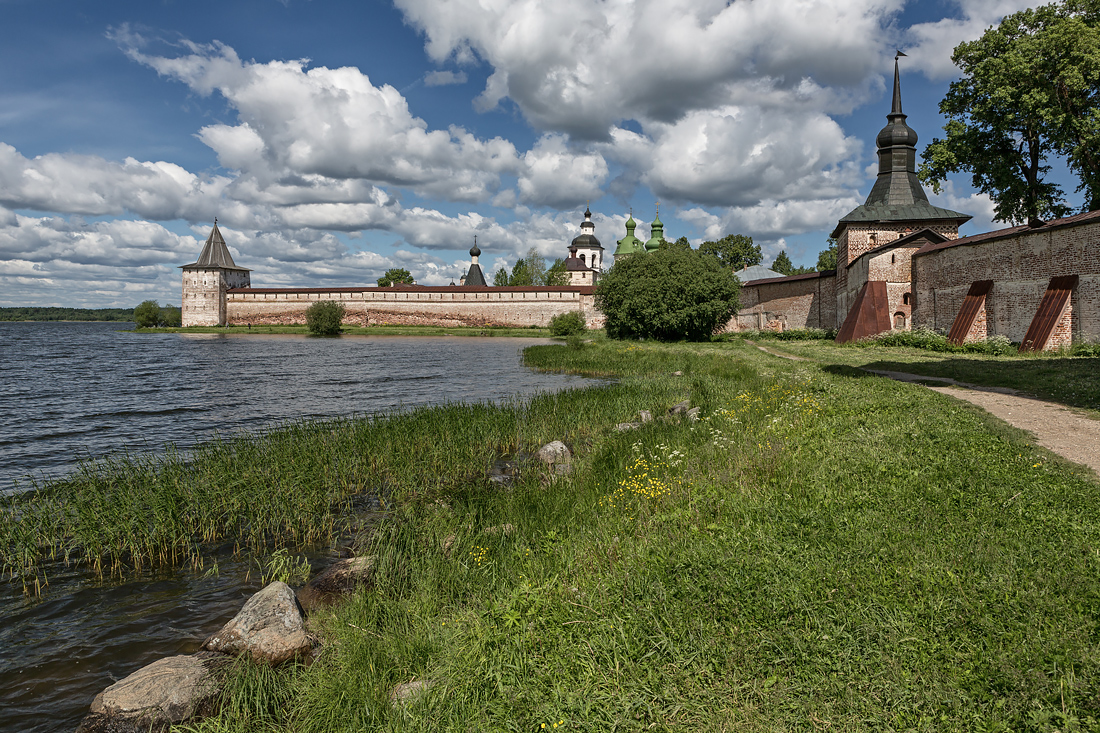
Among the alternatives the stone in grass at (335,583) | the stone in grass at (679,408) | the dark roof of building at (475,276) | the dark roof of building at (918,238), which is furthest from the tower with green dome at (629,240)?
the stone in grass at (335,583)

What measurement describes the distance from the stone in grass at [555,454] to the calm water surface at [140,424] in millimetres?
3035

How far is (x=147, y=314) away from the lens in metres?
63.7

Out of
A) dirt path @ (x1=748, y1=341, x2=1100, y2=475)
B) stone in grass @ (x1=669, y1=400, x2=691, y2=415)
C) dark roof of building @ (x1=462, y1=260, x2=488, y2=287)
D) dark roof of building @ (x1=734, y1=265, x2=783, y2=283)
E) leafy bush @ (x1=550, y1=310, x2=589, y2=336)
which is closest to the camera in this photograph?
dirt path @ (x1=748, y1=341, x2=1100, y2=475)

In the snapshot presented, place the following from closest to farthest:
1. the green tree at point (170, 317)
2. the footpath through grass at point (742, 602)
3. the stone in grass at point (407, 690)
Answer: the footpath through grass at point (742, 602) < the stone in grass at point (407, 690) < the green tree at point (170, 317)

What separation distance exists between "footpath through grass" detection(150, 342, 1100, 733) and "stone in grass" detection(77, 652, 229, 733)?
5.8 inches

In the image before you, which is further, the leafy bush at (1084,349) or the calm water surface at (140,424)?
the leafy bush at (1084,349)

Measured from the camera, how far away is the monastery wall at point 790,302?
32.1 m

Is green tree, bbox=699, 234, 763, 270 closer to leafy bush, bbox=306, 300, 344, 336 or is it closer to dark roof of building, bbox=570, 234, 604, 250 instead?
dark roof of building, bbox=570, 234, 604, 250

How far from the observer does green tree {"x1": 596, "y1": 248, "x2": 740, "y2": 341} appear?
27812 mm

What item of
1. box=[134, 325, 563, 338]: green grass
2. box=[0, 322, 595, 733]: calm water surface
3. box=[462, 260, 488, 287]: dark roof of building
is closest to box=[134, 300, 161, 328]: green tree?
box=[134, 325, 563, 338]: green grass

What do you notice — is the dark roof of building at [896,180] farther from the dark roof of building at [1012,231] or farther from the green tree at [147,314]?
the green tree at [147,314]

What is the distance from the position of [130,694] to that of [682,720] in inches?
117

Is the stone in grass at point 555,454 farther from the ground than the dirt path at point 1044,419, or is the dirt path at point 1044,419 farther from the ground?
the dirt path at point 1044,419

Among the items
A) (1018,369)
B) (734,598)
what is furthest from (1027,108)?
(734,598)
